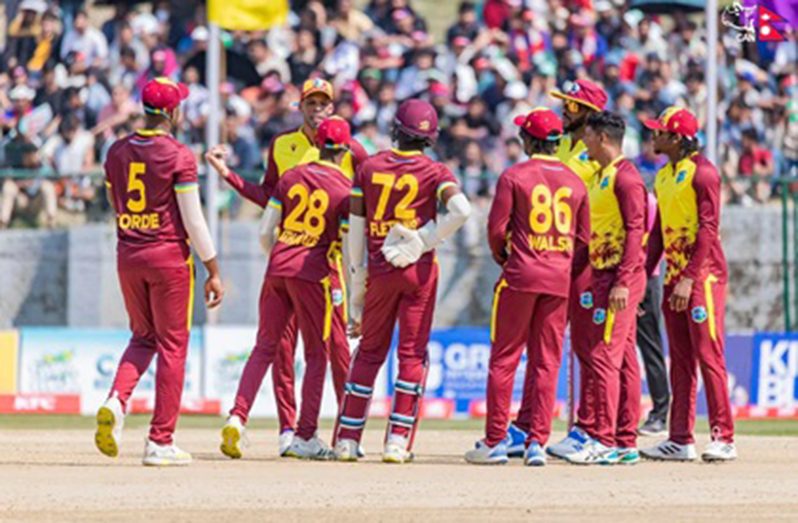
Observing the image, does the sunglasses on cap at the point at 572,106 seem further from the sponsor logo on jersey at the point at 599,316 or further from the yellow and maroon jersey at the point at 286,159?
the yellow and maroon jersey at the point at 286,159

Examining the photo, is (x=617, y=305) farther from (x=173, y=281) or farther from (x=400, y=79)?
(x=400, y=79)

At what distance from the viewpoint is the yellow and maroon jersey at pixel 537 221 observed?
49.2 feet

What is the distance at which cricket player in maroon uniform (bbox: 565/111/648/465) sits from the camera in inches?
Result: 604

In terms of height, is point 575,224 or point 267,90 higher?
point 267,90

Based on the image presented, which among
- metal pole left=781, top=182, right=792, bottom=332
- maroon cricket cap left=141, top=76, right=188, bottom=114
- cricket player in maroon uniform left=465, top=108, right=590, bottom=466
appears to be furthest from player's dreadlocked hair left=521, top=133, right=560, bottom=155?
metal pole left=781, top=182, right=792, bottom=332

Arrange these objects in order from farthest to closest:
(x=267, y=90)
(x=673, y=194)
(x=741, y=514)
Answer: (x=267, y=90)
(x=673, y=194)
(x=741, y=514)

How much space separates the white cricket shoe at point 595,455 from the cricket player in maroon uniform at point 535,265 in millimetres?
363

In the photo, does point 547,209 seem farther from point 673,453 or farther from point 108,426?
point 108,426

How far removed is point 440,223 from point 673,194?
181 centimetres

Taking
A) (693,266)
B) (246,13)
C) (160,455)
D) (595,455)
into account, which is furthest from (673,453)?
(246,13)

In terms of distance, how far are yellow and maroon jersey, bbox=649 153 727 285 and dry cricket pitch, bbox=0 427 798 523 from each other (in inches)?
57.9

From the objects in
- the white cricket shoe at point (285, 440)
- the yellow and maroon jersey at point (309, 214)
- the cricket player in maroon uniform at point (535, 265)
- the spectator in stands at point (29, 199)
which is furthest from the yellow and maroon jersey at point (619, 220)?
the spectator in stands at point (29, 199)

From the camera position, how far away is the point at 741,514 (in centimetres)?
1262

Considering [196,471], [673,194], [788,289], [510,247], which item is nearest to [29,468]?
[196,471]
